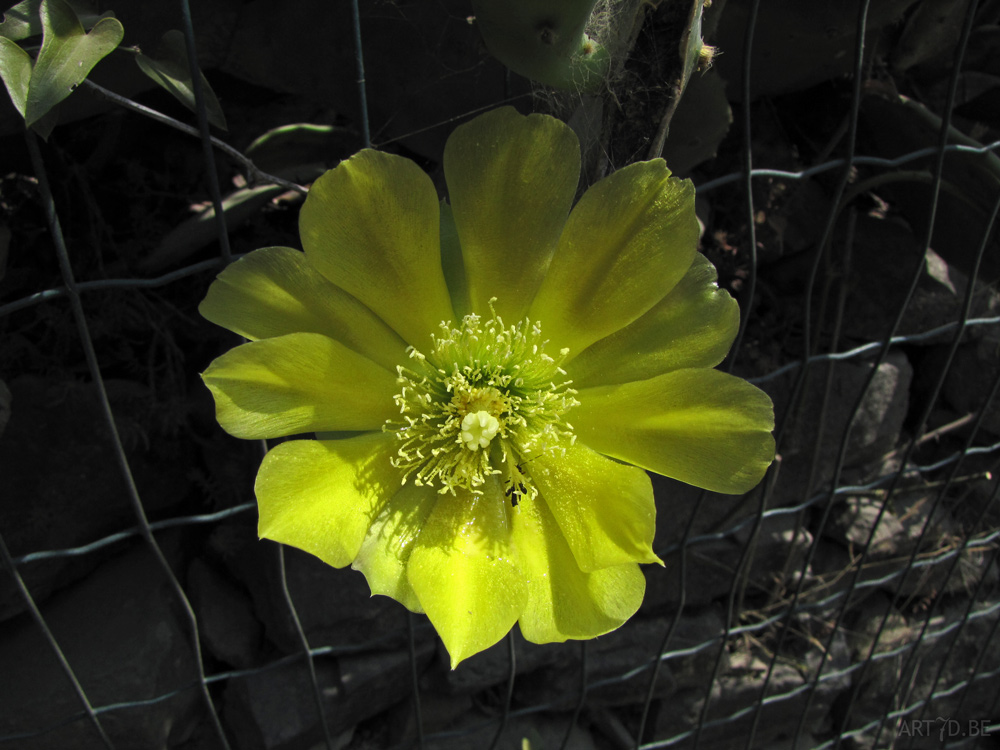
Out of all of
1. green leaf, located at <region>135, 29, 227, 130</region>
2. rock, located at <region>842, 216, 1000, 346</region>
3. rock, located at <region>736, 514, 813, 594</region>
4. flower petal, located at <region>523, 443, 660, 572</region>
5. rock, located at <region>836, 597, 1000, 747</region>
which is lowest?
rock, located at <region>836, 597, 1000, 747</region>

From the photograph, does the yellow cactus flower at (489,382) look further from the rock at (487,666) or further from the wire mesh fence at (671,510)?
the rock at (487,666)

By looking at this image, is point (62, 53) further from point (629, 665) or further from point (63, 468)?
point (629, 665)

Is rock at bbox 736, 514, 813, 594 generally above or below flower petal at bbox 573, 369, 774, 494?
below

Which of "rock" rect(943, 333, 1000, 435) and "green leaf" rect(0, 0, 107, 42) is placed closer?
"green leaf" rect(0, 0, 107, 42)

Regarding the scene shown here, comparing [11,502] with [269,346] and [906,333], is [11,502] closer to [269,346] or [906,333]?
[269,346]

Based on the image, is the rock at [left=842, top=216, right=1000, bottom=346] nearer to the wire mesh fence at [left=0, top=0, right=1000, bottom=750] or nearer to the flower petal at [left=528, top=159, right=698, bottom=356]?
the wire mesh fence at [left=0, top=0, right=1000, bottom=750]

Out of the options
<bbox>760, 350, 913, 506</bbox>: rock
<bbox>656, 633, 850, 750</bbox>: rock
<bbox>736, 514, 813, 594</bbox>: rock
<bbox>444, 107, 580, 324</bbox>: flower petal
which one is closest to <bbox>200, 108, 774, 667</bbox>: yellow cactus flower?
<bbox>444, 107, 580, 324</bbox>: flower petal
